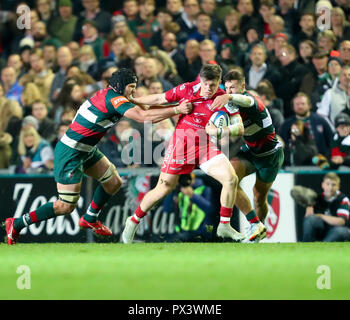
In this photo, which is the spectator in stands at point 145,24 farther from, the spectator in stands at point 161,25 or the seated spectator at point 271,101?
the seated spectator at point 271,101

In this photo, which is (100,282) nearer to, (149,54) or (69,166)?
(69,166)

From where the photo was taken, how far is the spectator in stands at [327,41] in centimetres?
1422

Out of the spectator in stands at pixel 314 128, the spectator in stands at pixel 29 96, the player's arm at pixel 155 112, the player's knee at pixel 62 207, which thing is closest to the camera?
the player's arm at pixel 155 112

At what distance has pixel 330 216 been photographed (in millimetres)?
12594

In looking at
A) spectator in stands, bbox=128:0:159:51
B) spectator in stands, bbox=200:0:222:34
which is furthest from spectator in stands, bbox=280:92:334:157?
spectator in stands, bbox=128:0:159:51

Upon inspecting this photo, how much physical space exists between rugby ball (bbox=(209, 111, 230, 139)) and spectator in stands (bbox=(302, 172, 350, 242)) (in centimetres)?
286

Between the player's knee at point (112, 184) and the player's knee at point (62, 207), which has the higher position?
the player's knee at point (112, 184)

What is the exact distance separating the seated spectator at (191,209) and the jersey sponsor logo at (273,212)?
0.83 m

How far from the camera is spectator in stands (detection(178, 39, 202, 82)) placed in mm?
14672

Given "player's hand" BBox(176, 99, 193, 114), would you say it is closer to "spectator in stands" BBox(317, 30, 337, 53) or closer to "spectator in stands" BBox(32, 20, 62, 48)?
"spectator in stands" BBox(317, 30, 337, 53)

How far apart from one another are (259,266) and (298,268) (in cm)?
38

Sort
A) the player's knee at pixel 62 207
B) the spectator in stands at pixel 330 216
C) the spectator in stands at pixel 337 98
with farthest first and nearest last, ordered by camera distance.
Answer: the spectator in stands at pixel 337 98
the spectator in stands at pixel 330 216
the player's knee at pixel 62 207

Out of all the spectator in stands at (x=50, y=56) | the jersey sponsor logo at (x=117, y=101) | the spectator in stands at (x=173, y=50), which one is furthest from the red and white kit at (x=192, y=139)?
the spectator in stands at (x=50, y=56)
